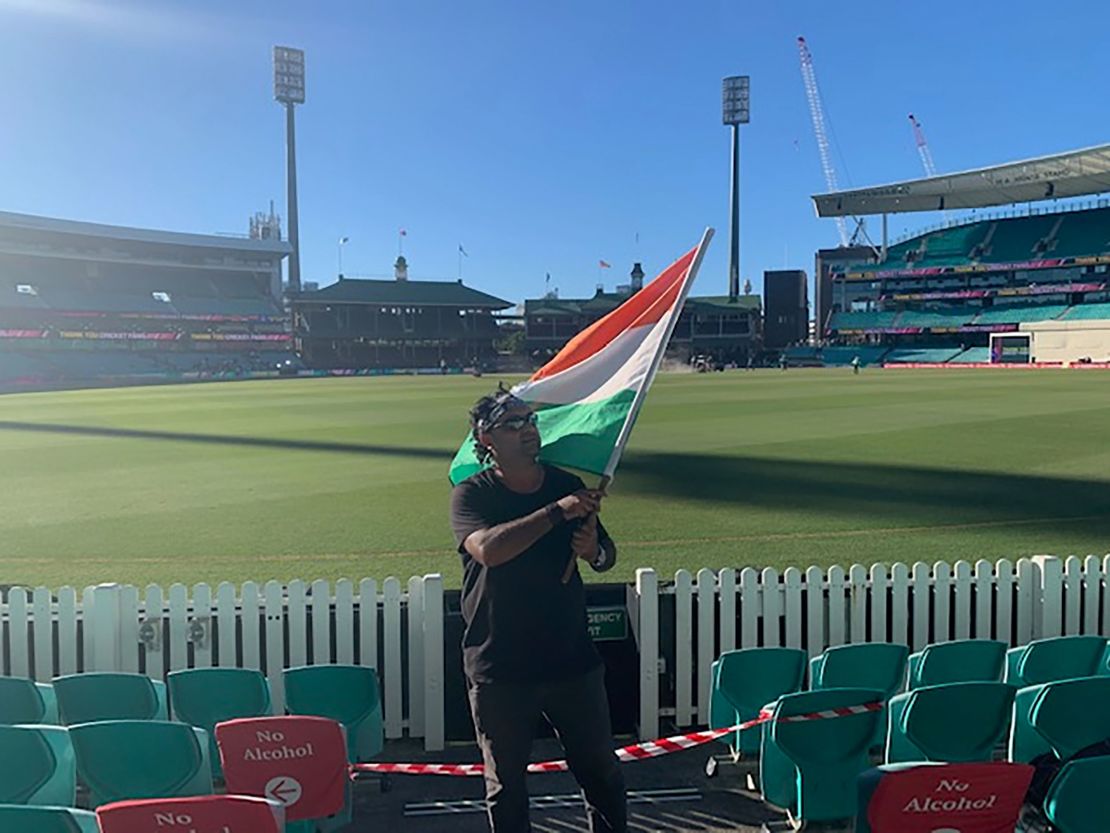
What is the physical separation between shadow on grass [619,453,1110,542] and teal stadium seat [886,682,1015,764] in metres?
7.67

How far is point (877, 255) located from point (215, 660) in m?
118

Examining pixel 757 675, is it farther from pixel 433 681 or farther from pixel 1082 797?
pixel 433 681

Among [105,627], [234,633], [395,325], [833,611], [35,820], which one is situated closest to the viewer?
[35,820]

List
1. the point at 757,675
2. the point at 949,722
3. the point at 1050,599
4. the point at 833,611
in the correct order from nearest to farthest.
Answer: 1. the point at 949,722
2. the point at 757,675
3. the point at 833,611
4. the point at 1050,599

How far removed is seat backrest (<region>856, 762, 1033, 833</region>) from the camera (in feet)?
9.57

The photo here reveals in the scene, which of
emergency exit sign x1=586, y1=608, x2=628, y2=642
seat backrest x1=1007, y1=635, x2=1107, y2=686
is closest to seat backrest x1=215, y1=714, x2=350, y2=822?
emergency exit sign x1=586, y1=608, x2=628, y2=642

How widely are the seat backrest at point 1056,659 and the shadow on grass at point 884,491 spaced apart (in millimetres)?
6591

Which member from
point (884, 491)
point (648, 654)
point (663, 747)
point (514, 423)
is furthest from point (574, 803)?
point (884, 491)

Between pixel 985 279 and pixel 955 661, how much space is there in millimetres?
97204

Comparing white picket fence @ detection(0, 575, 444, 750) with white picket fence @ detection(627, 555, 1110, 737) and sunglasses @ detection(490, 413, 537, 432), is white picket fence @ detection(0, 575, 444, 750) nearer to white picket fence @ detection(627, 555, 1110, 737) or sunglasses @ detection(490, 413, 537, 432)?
white picket fence @ detection(627, 555, 1110, 737)

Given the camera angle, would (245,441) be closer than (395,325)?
Yes

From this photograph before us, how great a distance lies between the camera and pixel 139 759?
11.1ft

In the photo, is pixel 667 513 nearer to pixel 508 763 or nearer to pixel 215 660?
pixel 215 660

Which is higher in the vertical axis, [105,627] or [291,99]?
[291,99]
